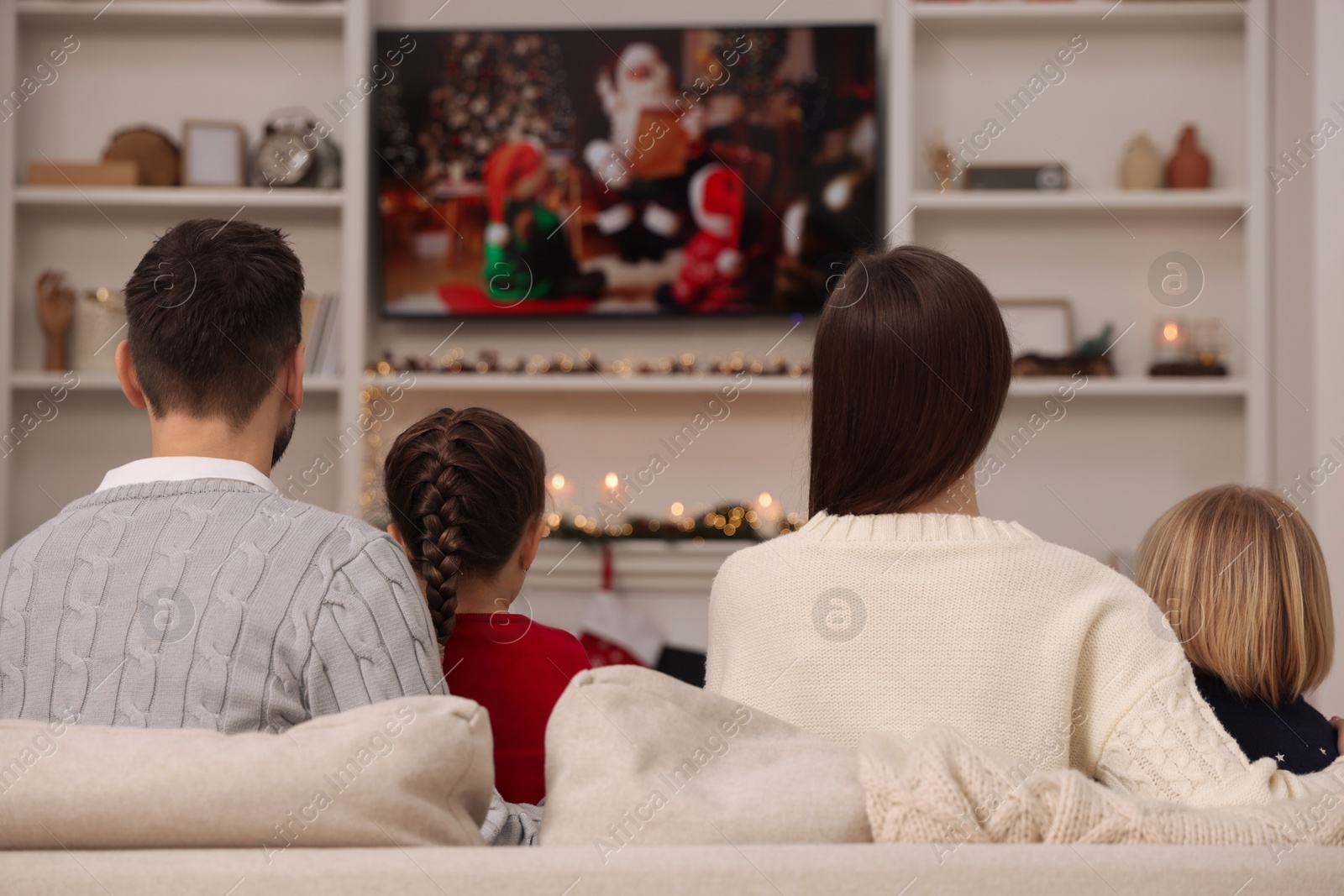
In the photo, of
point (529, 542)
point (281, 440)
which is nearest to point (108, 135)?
point (529, 542)

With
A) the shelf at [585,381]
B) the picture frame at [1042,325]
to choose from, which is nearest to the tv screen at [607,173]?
the shelf at [585,381]

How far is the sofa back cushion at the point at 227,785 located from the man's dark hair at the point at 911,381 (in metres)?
0.54

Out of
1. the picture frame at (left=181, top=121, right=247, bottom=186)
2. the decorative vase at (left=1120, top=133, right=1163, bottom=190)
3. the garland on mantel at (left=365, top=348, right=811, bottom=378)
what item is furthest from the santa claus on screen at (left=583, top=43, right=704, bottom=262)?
the decorative vase at (left=1120, top=133, right=1163, bottom=190)

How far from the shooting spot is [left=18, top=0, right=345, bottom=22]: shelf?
11.5 ft

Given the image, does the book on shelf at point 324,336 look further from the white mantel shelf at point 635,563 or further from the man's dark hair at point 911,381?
the man's dark hair at point 911,381

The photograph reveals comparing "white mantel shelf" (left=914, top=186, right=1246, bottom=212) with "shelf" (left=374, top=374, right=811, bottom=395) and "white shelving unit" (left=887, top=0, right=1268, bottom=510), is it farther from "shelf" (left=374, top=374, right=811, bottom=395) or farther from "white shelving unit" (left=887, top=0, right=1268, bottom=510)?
"shelf" (left=374, top=374, right=811, bottom=395)

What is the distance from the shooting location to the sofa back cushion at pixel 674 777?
78cm

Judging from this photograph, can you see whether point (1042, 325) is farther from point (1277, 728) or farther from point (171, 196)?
point (171, 196)

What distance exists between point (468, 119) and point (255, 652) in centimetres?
283

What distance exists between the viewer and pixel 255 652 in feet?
3.32

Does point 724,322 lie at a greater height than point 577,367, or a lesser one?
greater

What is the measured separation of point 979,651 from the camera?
107 centimetres

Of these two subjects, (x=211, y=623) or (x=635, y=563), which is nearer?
(x=211, y=623)

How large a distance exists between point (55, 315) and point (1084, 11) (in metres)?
3.12
